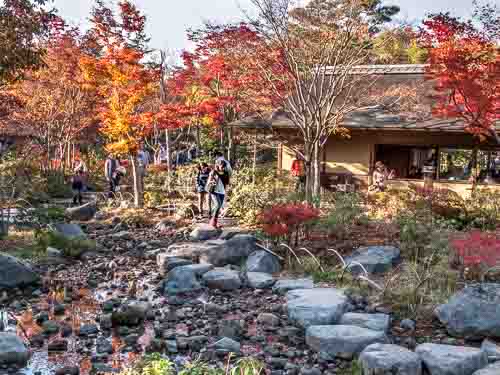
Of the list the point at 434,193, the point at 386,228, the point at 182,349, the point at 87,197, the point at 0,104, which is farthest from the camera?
the point at 87,197

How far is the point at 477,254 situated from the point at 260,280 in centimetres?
342

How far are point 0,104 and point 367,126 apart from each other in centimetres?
1141

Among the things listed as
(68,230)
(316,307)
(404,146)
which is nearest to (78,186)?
(68,230)

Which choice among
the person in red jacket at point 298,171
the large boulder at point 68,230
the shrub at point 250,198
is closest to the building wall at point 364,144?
the person in red jacket at point 298,171

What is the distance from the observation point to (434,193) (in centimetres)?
1276

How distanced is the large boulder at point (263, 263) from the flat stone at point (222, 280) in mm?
559

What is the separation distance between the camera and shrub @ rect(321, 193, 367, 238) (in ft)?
35.5

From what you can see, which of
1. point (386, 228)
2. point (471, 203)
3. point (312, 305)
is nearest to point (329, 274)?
point (312, 305)

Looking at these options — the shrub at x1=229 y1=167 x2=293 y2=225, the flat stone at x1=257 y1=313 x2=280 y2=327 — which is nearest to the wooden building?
the shrub at x1=229 y1=167 x2=293 y2=225

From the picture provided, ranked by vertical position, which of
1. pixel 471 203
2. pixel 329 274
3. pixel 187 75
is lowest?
pixel 329 274

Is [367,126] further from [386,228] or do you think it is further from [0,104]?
[0,104]

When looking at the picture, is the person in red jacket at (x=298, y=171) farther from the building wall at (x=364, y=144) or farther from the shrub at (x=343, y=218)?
the shrub at (x=343, y=218)

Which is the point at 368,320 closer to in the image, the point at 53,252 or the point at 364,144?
the point at 53,252

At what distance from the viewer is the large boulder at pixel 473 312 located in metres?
6.56
